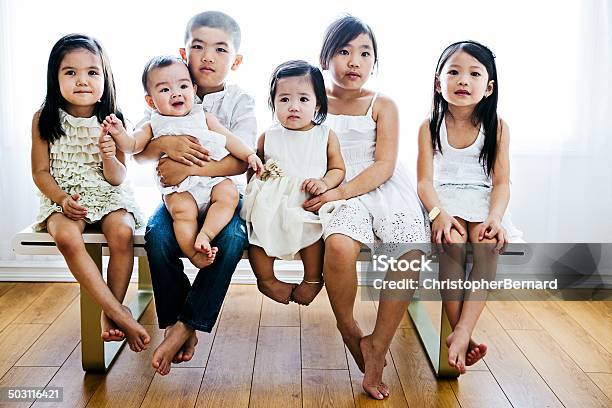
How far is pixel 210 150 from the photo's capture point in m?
2.07

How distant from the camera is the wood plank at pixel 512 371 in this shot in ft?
6.56

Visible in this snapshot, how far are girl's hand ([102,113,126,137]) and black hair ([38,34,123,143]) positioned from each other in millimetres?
139

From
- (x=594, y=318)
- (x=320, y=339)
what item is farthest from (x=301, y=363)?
(x=594, y=318)

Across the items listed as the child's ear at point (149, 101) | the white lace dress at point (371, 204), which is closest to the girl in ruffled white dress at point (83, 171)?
the child's ear at point (149, 101)

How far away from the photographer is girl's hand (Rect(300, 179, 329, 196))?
202cm

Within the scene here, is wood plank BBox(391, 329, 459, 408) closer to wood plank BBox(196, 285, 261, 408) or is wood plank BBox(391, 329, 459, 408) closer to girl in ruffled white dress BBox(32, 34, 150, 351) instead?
wood plank BBox(196, 285, 261, 408)

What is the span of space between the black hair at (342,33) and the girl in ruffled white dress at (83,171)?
0.62 metres

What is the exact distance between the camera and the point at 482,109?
7.18ft

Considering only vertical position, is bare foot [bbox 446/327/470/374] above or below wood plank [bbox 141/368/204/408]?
above

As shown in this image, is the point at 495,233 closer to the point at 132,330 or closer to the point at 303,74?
the point at 303,74

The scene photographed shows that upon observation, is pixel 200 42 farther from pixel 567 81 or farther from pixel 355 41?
pixel 567 81

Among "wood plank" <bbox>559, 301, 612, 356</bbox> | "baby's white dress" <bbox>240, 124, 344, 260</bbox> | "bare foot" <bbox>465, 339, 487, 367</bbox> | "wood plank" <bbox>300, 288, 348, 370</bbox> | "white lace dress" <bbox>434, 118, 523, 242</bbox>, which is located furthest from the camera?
"wood plank" <bbox>559, 301, 612, 356</bbox>

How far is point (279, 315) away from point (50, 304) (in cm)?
79

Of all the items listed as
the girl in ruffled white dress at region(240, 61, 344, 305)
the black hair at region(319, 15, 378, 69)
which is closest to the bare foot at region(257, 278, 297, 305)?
the girl in ruffled white dress at region(240, 61, 344, 305)
